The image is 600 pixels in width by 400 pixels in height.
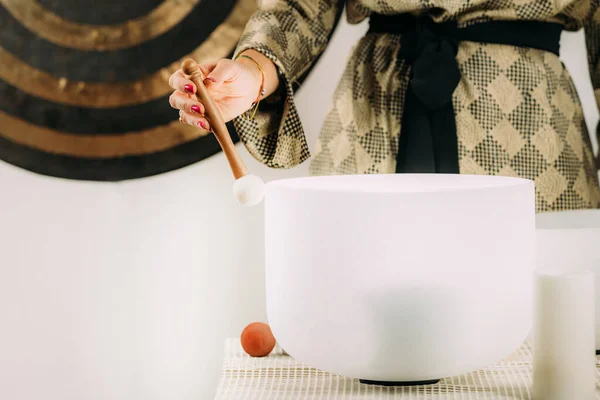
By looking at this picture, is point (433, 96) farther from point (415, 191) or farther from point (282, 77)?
point (415, 191)

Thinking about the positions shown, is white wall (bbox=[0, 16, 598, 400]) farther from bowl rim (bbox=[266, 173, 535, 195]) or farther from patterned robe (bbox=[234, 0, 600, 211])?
bowl rim (bbox=[266, 173, 535, 195])

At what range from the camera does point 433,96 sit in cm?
70

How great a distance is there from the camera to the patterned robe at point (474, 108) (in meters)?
0.72

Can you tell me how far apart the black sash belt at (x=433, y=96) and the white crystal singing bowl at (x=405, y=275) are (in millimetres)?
326

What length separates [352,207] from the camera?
373mm

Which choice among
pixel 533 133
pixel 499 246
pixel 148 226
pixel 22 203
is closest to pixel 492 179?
pixel 499 246

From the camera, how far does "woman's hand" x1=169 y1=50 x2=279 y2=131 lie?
0.49 metres

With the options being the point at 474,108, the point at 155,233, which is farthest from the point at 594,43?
the point at 155,233

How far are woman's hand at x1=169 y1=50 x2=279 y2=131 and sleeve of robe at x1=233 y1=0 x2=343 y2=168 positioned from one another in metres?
0.03

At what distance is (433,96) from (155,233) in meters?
0.70

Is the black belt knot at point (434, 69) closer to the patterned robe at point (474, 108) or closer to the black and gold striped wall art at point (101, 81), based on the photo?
the patterned robe at point (474, 108)

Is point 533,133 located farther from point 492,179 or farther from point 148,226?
point 148,226

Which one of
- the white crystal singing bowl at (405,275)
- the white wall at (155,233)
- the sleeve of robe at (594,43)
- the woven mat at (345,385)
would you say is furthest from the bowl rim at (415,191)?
the white wall at (155,233)

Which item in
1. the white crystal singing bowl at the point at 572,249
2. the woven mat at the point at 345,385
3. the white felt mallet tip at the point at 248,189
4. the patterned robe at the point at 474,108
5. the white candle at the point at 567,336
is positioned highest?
the patterned robe at the point at 474,108
